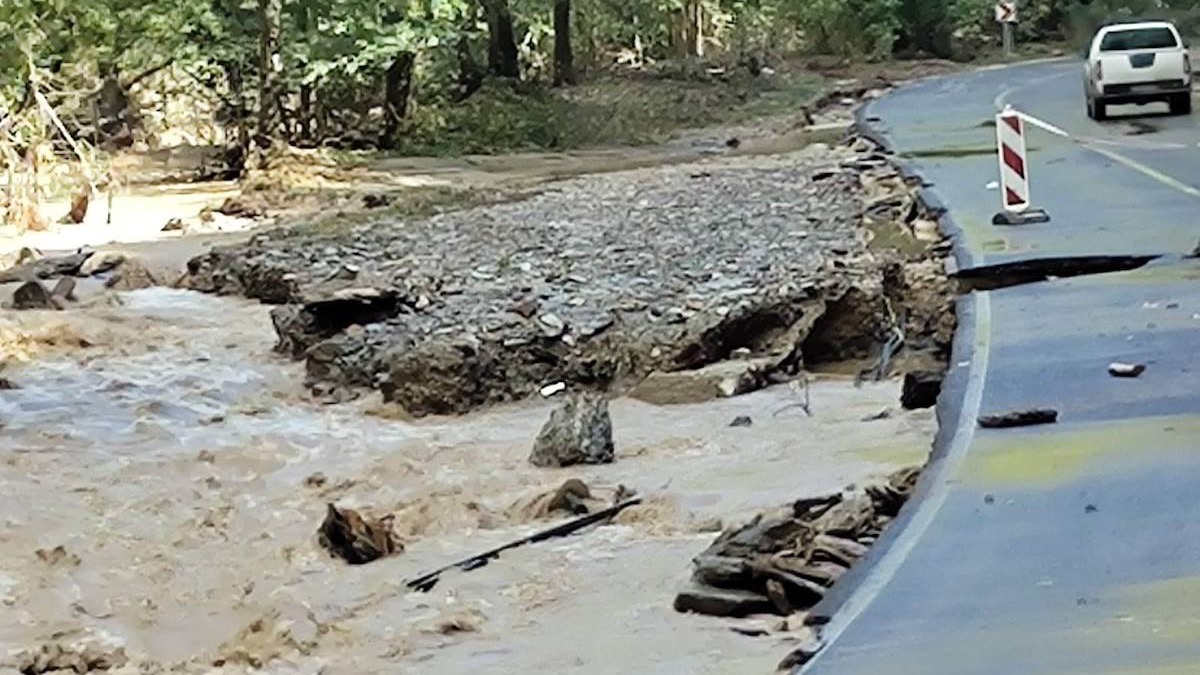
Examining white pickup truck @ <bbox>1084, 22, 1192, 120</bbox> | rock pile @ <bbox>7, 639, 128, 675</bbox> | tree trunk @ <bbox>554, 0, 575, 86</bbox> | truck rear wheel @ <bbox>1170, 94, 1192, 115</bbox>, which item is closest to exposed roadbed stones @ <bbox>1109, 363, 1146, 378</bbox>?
rock pile @ <bbox>7, 639, 128, 675</bbox>

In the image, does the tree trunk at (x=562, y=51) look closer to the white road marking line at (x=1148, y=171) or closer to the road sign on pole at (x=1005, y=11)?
the road sign on pole at (x=1005, y=11)

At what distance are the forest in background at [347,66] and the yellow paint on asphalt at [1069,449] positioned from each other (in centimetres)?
2197

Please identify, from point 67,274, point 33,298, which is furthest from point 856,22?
point 33,298

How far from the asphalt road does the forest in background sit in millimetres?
19254

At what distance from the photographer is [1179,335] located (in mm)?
11609

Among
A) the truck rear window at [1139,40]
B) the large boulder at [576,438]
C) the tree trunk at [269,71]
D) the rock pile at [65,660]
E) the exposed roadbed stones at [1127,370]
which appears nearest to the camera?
the rock pile at [65,660]

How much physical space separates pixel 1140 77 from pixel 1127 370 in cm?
2315

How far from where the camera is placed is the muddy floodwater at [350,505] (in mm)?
8594

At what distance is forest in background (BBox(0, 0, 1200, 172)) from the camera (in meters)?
32.5

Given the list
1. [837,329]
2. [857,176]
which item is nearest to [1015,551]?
[837,329]

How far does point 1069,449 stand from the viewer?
9078mm

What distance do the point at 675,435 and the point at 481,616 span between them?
468cm

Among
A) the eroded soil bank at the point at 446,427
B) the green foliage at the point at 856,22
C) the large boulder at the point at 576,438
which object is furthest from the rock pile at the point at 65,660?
the green foliage at the point at 856,22

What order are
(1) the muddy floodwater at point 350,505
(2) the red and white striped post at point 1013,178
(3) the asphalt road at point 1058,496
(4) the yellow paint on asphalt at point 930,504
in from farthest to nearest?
(2) the red and white striped post at point 1013,178 → (1) the muddy floodwater at point 350,505 → (4) the yellow paint on asphalt at point 930,504 → (3) the asphalt road at point 1058,496
